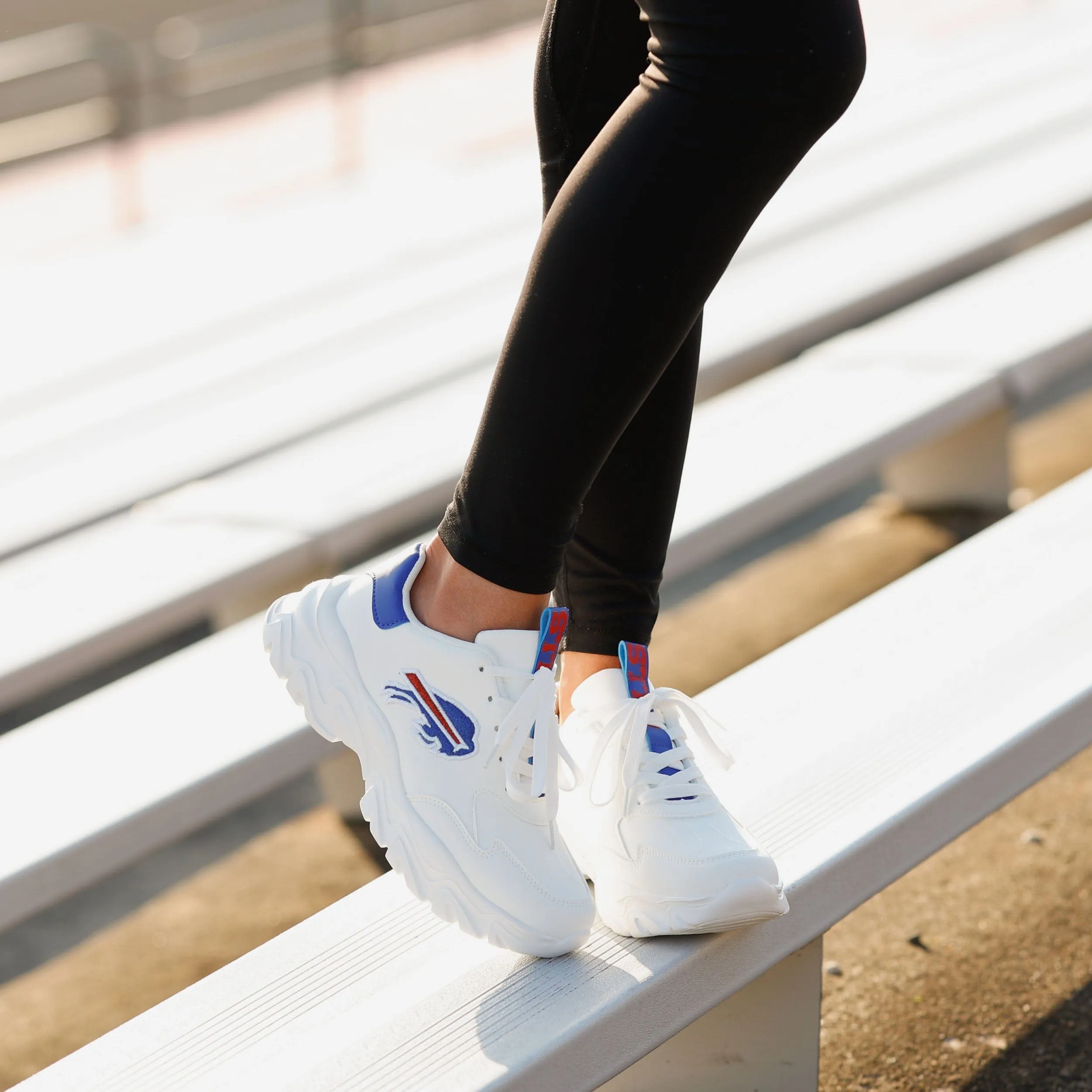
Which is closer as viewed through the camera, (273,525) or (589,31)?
(589,31)

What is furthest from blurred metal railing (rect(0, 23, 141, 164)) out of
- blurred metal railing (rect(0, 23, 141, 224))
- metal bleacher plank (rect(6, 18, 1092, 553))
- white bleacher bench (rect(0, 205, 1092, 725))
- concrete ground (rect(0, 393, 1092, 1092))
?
concrete ground (rect(0, 393, 1092, 1092))

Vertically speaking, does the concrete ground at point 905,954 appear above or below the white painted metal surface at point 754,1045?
below

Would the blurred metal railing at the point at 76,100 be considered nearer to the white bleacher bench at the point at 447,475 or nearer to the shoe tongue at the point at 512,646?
the white bleacher bench at the point at 447,475

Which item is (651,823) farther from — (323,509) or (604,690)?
(323,509)

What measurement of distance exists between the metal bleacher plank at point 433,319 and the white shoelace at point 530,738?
111 cm

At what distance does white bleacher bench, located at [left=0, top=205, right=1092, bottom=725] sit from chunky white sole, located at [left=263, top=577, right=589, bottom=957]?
567 mm

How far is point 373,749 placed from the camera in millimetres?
877

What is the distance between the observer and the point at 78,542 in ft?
5.42

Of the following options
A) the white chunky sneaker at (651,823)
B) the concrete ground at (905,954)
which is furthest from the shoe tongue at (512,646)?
the concrete ground at (905,954)

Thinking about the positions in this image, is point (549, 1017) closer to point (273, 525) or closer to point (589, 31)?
point (589, 31)

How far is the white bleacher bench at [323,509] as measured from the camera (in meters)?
1.14

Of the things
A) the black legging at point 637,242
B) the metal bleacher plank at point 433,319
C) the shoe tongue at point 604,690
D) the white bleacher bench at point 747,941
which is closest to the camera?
the black legging at point 637,242

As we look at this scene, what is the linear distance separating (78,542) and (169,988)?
52 cm

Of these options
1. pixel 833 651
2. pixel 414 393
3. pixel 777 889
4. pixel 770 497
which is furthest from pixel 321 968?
pixel 414 393
